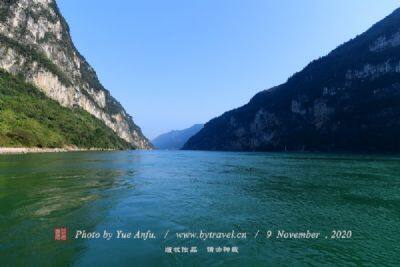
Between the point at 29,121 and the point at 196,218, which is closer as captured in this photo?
the point at 196,218

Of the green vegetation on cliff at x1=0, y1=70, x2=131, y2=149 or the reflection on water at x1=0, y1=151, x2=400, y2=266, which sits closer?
the reflection on water at x1=0, y1=151, x2=400, y2=266

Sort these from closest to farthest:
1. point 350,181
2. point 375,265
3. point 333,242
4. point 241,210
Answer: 1. point 375,265
2. point 333,242
3. point 241,210
4. point 350,181

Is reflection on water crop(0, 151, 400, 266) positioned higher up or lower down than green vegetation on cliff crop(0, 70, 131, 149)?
lower down

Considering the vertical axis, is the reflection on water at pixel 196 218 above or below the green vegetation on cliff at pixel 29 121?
below

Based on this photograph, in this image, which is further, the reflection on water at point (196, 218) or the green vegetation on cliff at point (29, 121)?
the green vegetation on cliff at point (29, 121)

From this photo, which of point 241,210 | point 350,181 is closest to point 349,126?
point 350,181

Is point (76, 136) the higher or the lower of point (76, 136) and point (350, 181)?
the higher

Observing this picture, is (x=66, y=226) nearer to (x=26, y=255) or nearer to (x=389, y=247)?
(x=26, y=255)

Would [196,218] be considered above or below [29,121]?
below

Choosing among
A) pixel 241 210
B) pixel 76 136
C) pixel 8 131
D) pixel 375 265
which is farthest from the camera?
pixel 76 136

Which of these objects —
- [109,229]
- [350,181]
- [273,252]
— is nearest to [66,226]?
[109,229]

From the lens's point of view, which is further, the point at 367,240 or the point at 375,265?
the point at 367,240
